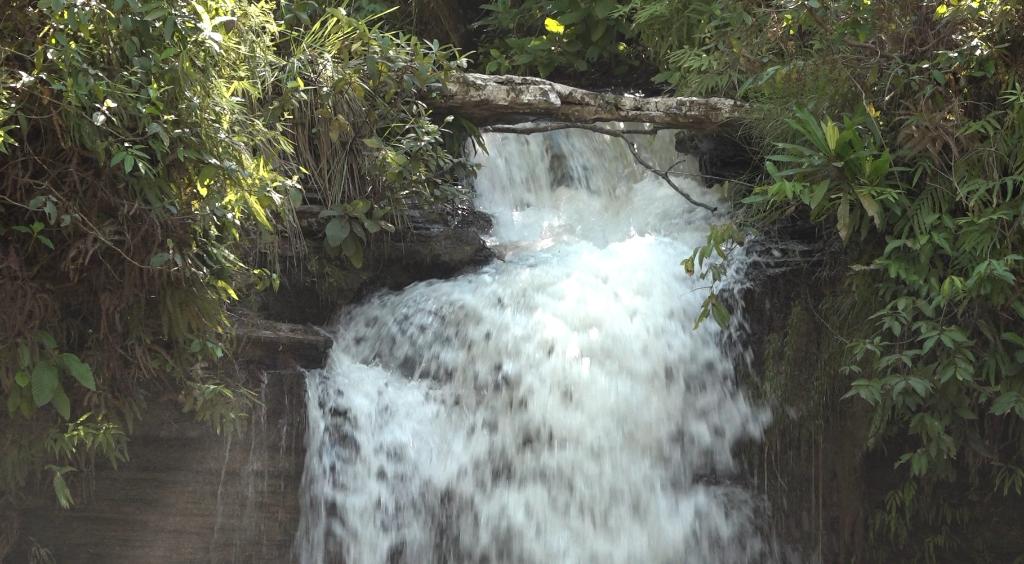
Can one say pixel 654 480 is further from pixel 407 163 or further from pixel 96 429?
pixel 96 429

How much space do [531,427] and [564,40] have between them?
391cm

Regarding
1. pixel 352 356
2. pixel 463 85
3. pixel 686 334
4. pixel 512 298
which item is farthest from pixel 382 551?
pixel 463 85

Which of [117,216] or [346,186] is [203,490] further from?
[346,186]

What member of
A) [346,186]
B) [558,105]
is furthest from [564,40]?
[346,186]

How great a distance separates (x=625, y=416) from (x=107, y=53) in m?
2.88

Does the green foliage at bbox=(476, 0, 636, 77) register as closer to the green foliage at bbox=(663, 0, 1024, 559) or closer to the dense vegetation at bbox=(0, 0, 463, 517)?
the green foliage at bbox=(663, 0, 1024, 559)

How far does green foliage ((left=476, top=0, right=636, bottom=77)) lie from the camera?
26.0 ft

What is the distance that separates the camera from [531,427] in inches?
201

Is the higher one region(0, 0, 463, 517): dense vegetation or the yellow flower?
the yellow flower

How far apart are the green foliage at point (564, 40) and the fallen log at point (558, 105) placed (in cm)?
189

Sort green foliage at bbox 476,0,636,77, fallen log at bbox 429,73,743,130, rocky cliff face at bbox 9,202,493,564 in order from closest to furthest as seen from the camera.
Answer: rocky cliff face at bbox 9,202,493,564, fallen log at bbox 429,73,743,130, green foliage at bbox 476,0,636,77

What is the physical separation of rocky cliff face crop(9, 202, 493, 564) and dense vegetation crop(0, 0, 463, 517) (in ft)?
0.37

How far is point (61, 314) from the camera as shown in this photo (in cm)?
390

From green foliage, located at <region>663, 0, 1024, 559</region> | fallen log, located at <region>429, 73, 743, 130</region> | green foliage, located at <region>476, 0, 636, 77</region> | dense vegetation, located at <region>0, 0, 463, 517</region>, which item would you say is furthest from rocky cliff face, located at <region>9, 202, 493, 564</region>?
green foliage, located at <region>476, 0, 636, 77</region>
